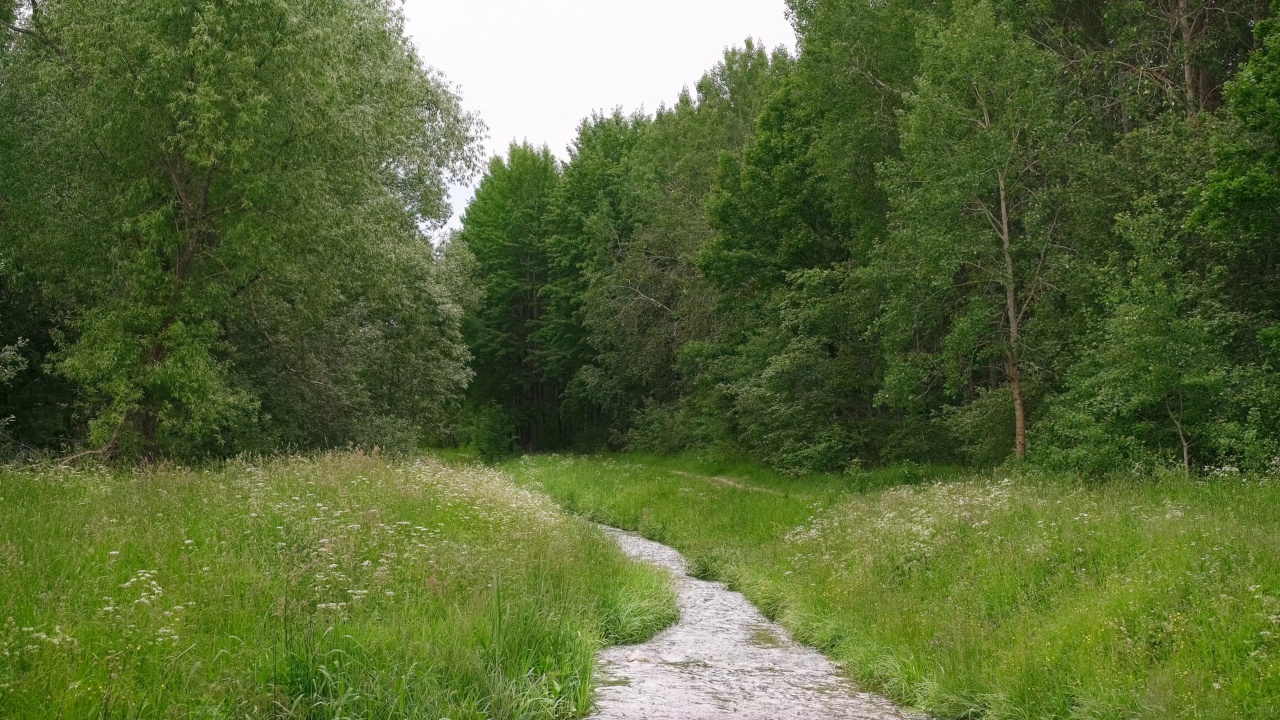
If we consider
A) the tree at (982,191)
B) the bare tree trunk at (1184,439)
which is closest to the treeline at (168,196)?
the tree at (982,191)

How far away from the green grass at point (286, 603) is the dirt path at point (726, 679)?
16.7 inches

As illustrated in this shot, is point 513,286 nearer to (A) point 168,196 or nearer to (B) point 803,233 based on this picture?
(B) point 803,233

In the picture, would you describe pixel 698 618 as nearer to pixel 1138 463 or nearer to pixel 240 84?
pixel 1138 463

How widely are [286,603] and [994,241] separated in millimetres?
18229

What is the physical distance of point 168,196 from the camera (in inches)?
718

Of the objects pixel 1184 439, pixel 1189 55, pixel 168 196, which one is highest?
pixel 1189 55

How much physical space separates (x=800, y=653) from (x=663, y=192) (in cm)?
3651

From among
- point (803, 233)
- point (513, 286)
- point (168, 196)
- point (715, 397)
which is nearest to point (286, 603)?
point (168, 196)

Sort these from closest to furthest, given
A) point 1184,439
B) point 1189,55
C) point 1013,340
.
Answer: point 1184,439 → point 1189,55 → point 1013,340

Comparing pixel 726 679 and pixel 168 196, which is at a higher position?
pixel 168 196

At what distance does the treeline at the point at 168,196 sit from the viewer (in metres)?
16.8

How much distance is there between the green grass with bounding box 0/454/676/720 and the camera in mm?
5949

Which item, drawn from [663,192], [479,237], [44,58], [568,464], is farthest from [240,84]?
[479,237]

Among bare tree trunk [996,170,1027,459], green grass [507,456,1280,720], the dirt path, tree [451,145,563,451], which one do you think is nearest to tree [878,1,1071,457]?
bare tree trunk [996,170,1027,459]
